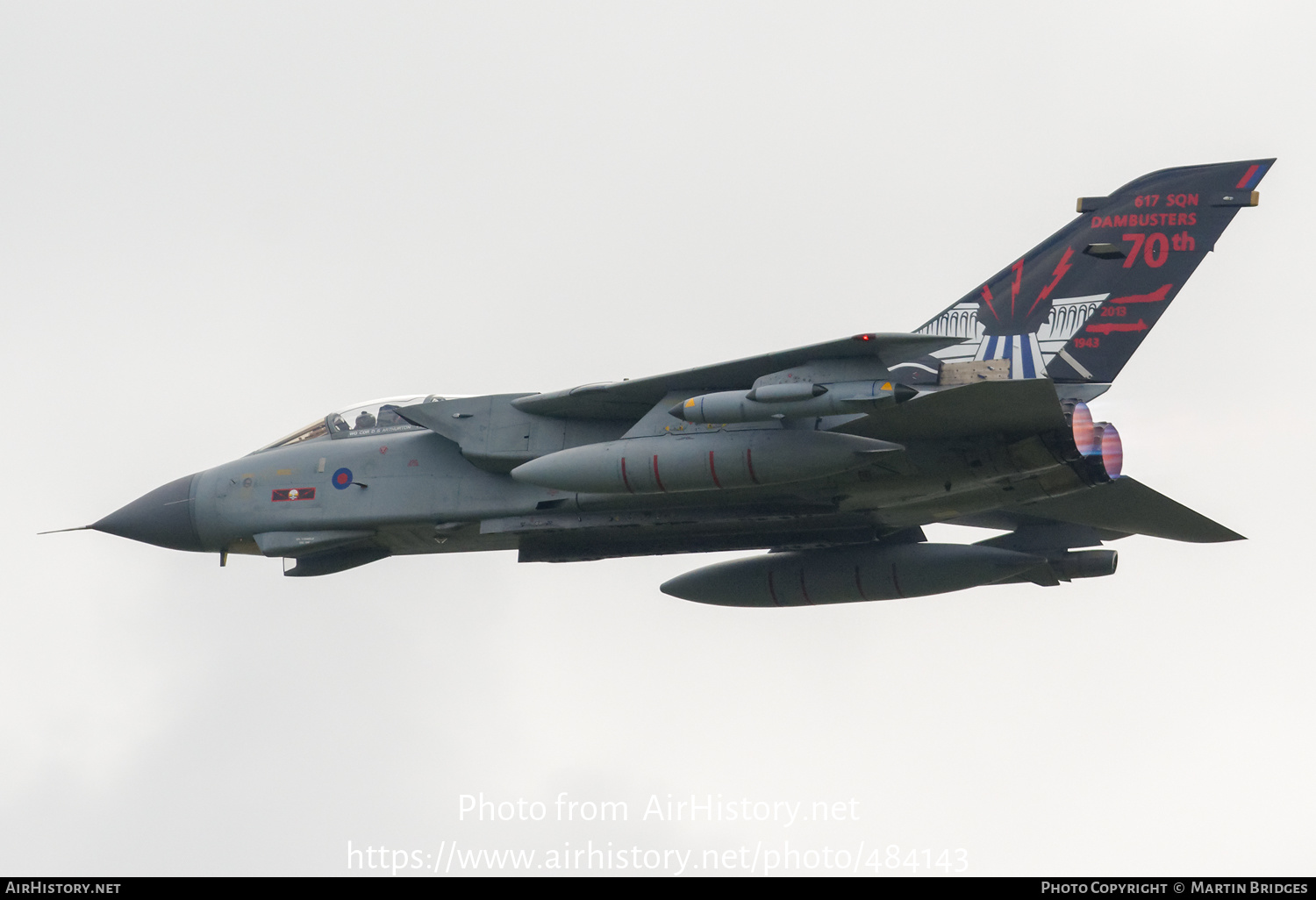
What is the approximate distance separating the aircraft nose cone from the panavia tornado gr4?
0.10 feet

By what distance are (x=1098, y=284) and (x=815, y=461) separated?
475cm

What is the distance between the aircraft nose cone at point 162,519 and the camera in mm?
22156

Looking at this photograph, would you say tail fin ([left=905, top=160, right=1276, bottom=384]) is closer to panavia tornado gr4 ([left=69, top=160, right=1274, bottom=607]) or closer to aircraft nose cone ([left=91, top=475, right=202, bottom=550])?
panavia tornado gr4 ([left=69, top=160, right=1274, bottom=607])

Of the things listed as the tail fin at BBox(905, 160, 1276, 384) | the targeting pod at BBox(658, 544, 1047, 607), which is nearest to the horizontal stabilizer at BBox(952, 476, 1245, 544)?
the targeting pod at BBox(658, 544, 1047, 607)

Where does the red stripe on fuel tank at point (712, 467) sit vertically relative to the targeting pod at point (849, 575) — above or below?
above

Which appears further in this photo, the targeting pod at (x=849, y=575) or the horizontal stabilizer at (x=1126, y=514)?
the targeting pod at (x=849, y=575)

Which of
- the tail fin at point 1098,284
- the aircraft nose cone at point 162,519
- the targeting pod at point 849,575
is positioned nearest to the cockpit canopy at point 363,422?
the aircraft nose cone at point 162,519

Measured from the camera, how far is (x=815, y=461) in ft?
58.4

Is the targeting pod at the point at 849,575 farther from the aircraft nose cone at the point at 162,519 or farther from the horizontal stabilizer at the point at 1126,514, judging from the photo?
the aircraft nose cone at the point at 162,519

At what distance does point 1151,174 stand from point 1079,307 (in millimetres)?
1962

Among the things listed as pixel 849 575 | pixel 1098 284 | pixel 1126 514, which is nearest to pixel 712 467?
pixel 849 575

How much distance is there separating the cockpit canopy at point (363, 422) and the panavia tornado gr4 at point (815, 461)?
1.2 inches

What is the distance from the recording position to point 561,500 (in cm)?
2023
